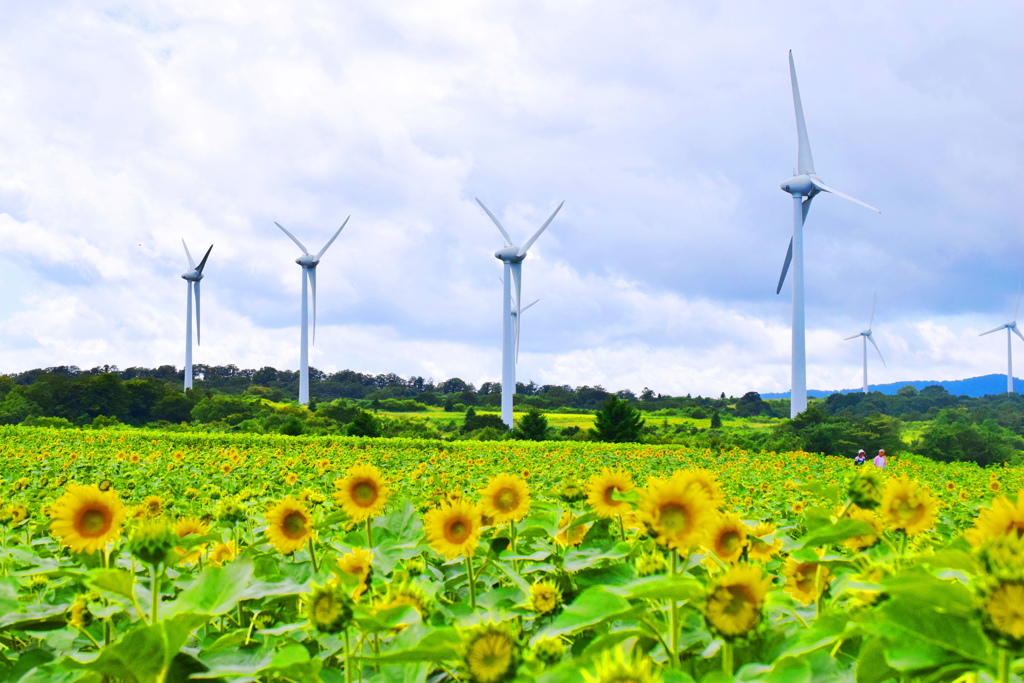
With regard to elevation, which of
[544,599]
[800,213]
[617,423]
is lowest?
[617,423]

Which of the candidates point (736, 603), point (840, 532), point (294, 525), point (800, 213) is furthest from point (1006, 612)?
point (800, 213)

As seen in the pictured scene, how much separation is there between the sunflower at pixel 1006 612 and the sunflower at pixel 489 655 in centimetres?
57

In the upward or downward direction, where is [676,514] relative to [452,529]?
upward

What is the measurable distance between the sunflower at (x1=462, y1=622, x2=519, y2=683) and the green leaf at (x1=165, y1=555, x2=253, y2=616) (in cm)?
36

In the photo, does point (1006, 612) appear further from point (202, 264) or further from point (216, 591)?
point (202, 264)

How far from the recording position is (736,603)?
999mm

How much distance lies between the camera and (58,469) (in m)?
8.70

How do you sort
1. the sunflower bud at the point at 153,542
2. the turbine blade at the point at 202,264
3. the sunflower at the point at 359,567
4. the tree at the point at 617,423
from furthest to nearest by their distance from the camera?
1. the turbine blade at the point at 202,264
2. the tree at the point at 617,423
3. the sunflower at the point at 359,567
4. the sunflower bud at the point at 153,542

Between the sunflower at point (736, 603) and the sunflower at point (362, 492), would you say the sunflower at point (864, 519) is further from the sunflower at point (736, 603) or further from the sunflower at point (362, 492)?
the sunflower at point (362, 492)

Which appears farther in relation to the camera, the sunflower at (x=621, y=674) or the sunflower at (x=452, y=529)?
the sunflower at (x=452, y=529)

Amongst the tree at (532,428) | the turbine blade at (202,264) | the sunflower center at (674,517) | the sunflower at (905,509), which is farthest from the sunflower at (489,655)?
the turbine blade at (202,264)

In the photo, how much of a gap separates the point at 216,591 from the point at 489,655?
45 cm

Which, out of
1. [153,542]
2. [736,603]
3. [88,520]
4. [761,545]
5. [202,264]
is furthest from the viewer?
[202,264]

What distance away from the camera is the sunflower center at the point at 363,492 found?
79.6 inches
